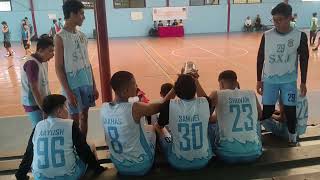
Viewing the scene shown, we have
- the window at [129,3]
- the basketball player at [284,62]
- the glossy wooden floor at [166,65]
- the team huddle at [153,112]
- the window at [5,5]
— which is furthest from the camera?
the window at [129,3]

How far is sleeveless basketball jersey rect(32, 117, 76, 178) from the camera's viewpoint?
255cm

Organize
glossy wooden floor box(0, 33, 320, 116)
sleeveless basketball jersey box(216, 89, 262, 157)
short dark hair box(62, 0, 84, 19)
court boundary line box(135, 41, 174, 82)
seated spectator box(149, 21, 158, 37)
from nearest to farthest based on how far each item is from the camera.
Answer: sleeveless basketball jersey box(216, 89, 262, 157), short dark hair box(62, 0, 84, 19), glossy wooden floor box(0, 33, 320, 116), court boundary line box(135, 41, 174, 82), seated spectator box(149, 21, 158, 37)

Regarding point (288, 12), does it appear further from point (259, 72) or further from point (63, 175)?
point (63, 175)

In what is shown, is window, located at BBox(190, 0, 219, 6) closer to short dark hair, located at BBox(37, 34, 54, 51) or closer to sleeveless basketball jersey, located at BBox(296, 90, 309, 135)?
sleeveless basketball jersey, located at BBox(296, 90, 309, 135)

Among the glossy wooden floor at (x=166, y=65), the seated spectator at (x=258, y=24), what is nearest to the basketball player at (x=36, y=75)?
the glossy wooden floor at (x=166, y=65)

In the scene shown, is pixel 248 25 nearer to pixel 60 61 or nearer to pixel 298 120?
pixel 298 120

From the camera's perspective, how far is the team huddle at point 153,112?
8.67 ft

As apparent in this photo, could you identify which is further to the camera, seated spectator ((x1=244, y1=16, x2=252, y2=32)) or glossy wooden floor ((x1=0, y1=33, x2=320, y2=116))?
seated spectator ((x1=244, y1=16, x2=252, y2=32))

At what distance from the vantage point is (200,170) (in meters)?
2.95

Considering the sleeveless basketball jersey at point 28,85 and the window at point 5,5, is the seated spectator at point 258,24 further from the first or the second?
the sleeveless basketball jersey at point 28,85

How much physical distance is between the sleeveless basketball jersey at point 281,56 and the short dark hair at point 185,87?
3.83ft

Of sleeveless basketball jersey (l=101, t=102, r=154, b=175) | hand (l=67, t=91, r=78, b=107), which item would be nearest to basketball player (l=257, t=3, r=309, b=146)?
sleeveless basketball jersey (l=101, t=102, r=154, b=175)

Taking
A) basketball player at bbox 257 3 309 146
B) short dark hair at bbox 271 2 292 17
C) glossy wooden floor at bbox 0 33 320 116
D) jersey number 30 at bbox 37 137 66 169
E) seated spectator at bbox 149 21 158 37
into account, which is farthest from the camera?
seated spectator at bbox 149 21 158 37

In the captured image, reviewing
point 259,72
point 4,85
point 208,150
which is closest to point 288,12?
point 259,72
